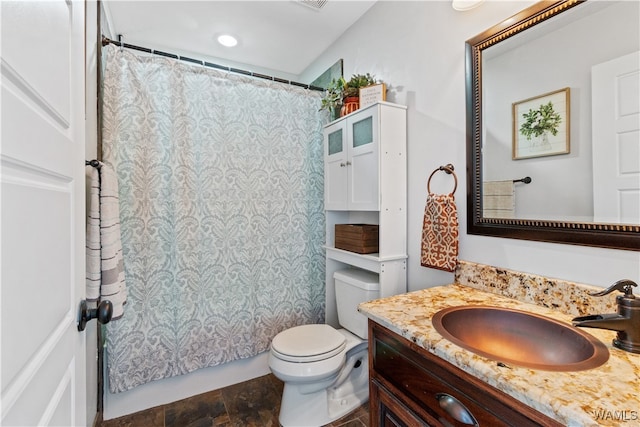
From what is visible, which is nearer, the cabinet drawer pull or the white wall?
the cabinet drawer pull

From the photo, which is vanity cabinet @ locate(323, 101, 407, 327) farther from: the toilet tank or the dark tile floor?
the dark tile floor

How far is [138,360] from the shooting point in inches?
64.9

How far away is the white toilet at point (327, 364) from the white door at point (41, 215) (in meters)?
0.88

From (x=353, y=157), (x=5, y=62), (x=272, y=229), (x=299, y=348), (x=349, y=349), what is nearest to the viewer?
(x=5, y=62)

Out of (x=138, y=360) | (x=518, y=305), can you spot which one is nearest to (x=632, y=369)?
(x=518, y=305)

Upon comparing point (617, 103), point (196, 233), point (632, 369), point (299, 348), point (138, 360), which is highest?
point (617, 103)

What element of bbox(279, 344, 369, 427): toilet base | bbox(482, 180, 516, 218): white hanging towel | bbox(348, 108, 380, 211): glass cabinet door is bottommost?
bbox(279, 344, 369, 427): toilet base

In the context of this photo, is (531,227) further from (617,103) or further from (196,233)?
(196,233)

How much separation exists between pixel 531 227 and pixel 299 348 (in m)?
1.18

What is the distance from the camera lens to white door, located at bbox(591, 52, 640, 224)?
84 cm

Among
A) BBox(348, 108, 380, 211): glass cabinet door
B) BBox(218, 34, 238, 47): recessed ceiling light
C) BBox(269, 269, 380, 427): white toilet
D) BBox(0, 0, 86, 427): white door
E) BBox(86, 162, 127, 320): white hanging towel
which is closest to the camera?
BBox(0, 0, 86, 427): white door

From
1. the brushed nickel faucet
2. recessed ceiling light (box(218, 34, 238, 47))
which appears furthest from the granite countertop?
recessed ceiling light (box(218, 34, 238, 47))

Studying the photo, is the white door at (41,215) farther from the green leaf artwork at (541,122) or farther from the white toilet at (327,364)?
the green leaf artwork at (541,122)

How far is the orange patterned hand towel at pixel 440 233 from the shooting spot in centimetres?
131
